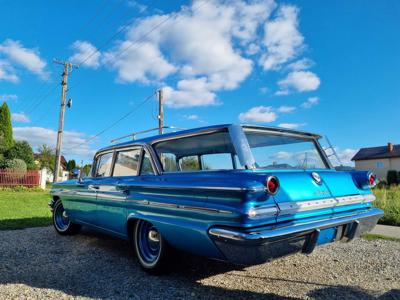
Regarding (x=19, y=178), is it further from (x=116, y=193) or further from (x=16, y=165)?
(x=116, y=193)

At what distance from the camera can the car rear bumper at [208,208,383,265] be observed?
2.80 metres

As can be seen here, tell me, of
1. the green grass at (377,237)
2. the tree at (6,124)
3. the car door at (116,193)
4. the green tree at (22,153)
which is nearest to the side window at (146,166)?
the car door at (116,193)

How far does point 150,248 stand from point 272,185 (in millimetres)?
1969

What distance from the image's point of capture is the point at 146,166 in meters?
4.32

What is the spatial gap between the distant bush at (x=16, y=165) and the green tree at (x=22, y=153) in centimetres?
106

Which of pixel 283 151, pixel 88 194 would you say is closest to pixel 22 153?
pixel 88 194

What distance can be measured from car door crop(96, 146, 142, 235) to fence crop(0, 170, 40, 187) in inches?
791

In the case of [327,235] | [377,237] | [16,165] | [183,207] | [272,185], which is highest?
[16,165]

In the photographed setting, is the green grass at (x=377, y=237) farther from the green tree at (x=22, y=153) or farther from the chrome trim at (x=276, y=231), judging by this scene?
the green tree at (x=22, y=153)

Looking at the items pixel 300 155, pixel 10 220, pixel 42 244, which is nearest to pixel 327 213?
pixel 300 155

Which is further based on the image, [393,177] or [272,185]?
[393,177]

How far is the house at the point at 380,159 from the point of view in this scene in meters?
45.5

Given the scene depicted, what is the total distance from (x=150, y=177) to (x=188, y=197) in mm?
878

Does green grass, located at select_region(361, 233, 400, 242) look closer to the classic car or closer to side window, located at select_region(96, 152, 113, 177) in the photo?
the classic car
